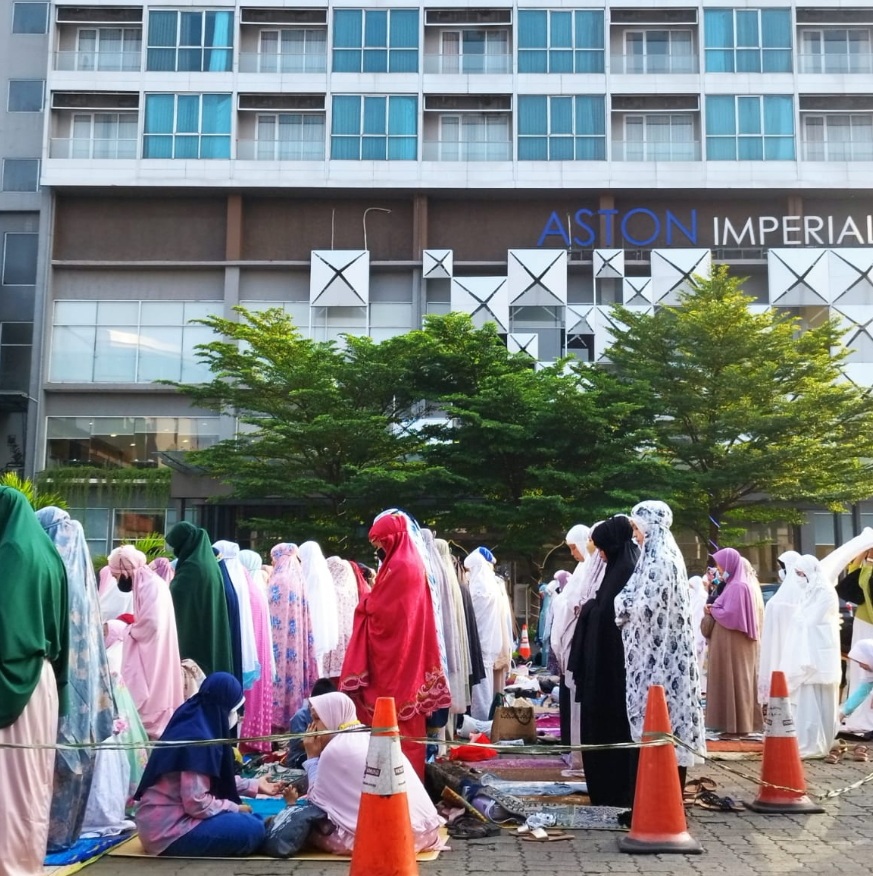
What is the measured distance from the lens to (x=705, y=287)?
26.1 m

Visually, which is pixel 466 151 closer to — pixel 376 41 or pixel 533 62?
pixel 533 62

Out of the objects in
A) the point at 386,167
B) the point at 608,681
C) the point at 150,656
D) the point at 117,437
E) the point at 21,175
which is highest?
the point at 21,175

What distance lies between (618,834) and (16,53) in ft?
117

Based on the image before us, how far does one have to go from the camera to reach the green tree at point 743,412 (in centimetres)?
2420

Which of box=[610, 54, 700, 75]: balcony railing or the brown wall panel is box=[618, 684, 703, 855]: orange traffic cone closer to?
the brown wall panel

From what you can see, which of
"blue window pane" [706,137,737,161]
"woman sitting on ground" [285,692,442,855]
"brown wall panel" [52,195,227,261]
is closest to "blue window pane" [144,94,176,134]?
"brown wall panel" [52,195,227,261]

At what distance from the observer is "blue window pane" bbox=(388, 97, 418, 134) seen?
33438 mm

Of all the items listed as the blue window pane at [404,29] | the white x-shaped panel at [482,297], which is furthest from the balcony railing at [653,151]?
the blue window pane at [404,29]

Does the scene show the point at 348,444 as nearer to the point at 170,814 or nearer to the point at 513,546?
the point at 513,546

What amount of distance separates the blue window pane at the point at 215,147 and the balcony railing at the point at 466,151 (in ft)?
19.8

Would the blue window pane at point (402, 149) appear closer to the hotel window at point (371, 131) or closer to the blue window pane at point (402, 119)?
the hotel window at point (371, 131)

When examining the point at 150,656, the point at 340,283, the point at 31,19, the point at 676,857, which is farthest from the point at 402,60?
the point at 676,857

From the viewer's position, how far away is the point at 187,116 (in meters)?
33.4

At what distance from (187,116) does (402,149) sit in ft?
22.0
